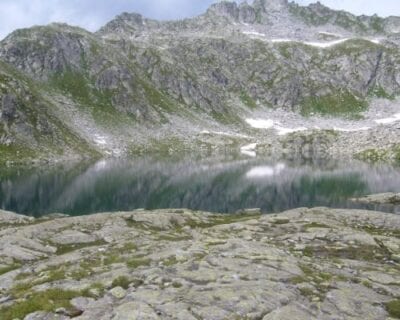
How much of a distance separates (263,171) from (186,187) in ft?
136

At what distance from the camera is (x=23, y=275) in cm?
2483

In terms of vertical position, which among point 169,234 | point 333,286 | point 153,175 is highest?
point 333,286

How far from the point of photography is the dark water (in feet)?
271

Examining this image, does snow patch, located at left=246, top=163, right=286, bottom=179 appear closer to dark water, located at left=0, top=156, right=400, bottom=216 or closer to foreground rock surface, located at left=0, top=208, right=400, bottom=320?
dark water, located at left=0, top=156, right=400, bottom=216

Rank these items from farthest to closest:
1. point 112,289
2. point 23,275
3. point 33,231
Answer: point 33,231
point 23,275
point 112,289

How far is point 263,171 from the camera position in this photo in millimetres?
140250

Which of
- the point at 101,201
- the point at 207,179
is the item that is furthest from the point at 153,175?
the point at 101,201

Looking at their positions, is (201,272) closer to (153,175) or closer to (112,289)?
(112,289)

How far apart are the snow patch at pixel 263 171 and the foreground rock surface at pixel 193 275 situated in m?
90.7

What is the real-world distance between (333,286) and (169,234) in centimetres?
1790

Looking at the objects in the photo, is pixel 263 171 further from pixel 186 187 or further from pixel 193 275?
pixel 193 275

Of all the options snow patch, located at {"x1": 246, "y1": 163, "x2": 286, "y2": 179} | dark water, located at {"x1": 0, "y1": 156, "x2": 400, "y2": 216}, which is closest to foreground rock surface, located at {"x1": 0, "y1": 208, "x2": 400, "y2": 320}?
dark water, located at {"x1": 0, "y1": 156, "x2": 400, "y2": 216}

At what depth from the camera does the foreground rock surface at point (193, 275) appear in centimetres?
1816

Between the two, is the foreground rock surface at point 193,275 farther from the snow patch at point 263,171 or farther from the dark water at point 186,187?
the snow patch at point 263,171
